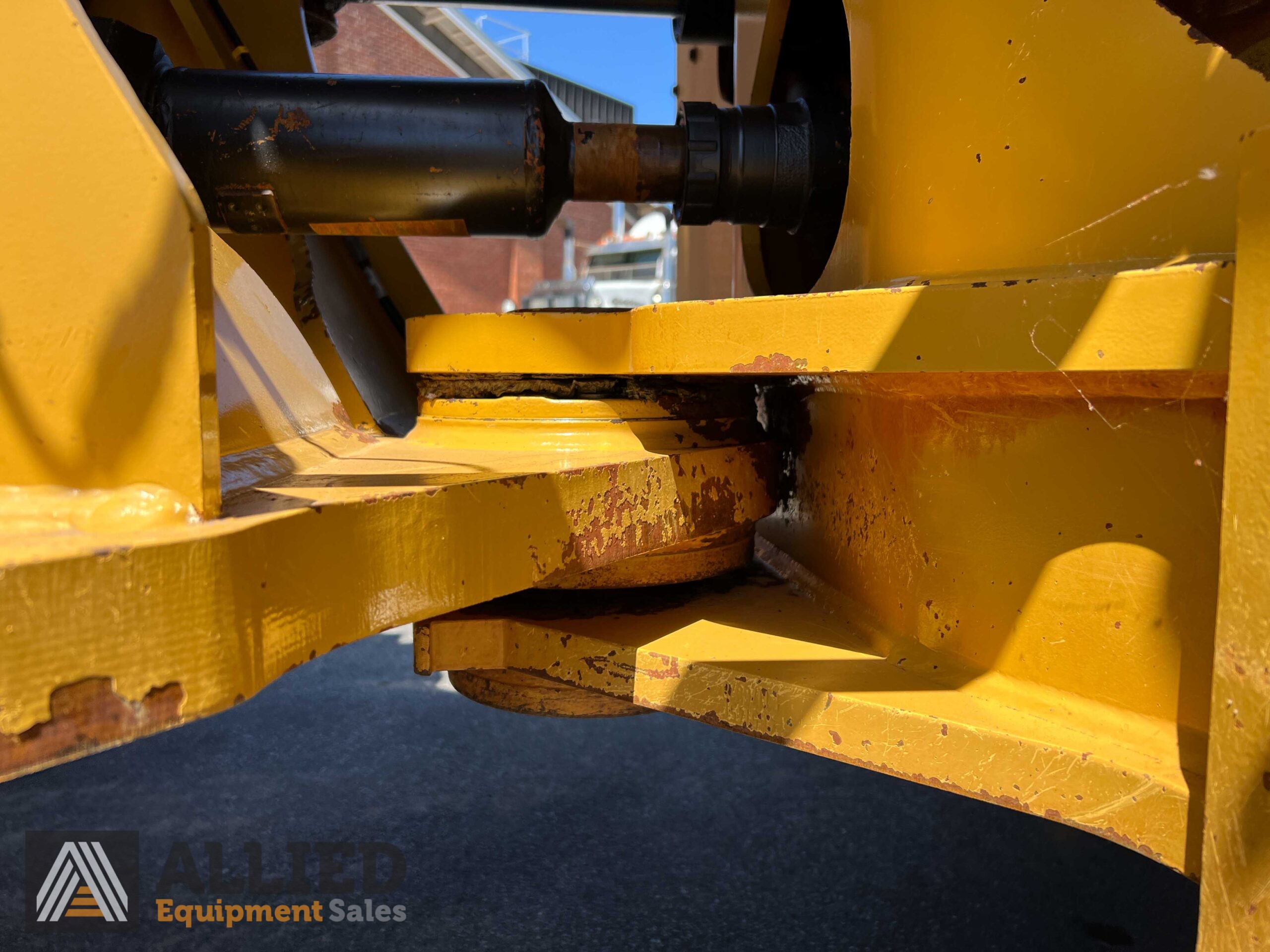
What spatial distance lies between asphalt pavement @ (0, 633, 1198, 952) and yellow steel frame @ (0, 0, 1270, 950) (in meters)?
0.80

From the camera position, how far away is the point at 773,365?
128 cm

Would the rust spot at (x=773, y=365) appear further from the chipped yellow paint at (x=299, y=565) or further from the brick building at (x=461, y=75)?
the brick building at (x=461, y=75)

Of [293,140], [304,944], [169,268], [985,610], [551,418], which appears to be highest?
[293,140]

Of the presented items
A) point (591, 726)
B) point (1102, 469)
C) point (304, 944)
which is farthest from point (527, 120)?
point (591, 726)

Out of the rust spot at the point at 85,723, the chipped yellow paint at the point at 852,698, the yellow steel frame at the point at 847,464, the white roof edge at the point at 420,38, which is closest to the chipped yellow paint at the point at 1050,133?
→ the yellow steel frame at the point at 847,464

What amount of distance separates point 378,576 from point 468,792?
1804 mm

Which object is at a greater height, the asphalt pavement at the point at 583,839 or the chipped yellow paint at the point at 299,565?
the chipped yellow paint at the point at 299,565

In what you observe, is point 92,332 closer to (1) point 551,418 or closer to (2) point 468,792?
(1) point 551,418

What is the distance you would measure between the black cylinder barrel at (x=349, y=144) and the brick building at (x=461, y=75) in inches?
475

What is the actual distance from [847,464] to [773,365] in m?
0.40

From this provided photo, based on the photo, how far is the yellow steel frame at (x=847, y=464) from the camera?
0.82 metres

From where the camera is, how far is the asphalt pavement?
76.7 inches

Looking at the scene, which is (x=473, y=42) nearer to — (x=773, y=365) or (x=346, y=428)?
(x=346, y=428)

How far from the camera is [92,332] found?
2.71 feet
